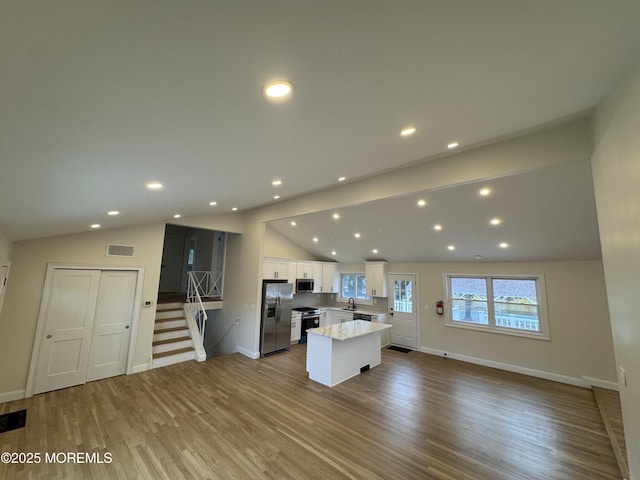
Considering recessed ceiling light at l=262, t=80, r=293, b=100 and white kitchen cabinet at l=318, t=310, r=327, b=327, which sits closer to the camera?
recessed ceiling light at l=262, t=80, r=293, b=100

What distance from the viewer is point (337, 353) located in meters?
4.73

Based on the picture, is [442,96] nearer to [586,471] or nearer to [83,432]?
[586,471]

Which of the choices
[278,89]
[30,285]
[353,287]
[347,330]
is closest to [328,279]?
[353,287]

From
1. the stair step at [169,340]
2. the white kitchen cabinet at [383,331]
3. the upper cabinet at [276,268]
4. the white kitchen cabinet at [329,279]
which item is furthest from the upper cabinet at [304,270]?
the stair step at [169,340]

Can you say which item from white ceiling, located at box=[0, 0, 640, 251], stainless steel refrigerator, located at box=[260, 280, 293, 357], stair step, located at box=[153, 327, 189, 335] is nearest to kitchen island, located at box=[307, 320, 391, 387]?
stainless steel refrigerator, located at box=[260, 280, 293, 357]

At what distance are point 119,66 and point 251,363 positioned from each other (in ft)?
18.6

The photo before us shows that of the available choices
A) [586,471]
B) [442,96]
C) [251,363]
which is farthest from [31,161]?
[586,471]

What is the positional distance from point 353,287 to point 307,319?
193cm

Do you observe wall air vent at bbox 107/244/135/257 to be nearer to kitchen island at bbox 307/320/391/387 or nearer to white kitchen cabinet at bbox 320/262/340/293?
kitchen island at bbox 307/320/391/387

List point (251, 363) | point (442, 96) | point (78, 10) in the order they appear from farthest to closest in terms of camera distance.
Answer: point (251, 363) < point (442, 96) < point (78, 10)

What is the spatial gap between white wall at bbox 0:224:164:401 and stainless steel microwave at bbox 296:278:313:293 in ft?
12.4

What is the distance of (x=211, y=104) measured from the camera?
1408mm

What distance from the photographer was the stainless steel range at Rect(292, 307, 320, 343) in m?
7.48

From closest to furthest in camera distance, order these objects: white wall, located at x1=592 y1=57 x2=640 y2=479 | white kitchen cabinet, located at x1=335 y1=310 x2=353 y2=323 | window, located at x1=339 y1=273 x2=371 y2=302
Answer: white wall, located at x1=592 y1=57 x2=640 y2=479 < white kitchen cabinet, located at x1=335 y1=310 x2=353 y2=323 < window, located at x1=339 y1=273 x2=371 y2=302
